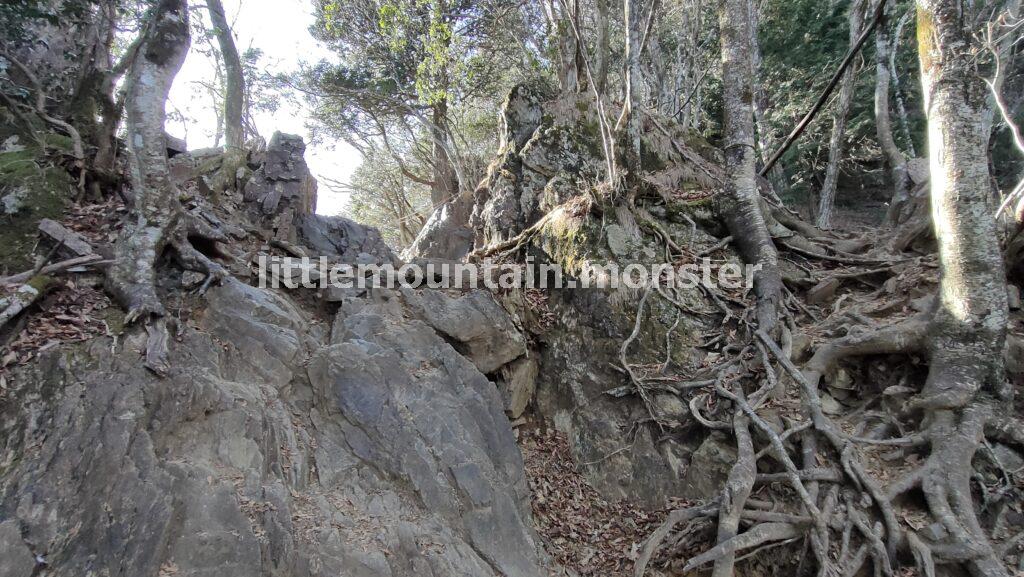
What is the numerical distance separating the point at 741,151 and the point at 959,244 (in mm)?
3054

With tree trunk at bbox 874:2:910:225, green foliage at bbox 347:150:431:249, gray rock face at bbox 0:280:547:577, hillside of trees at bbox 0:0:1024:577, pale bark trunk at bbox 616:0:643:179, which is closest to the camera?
gray rock face at bbox 0:280:547:577

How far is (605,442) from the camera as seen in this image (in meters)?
5.89

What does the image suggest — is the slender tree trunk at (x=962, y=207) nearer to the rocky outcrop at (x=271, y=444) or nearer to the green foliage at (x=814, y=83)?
the rocky outcrop at (x=271, y=444)

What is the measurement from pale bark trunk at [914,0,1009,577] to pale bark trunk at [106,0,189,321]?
7454 millimetres

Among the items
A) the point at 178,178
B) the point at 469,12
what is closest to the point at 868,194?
the point at 469,12

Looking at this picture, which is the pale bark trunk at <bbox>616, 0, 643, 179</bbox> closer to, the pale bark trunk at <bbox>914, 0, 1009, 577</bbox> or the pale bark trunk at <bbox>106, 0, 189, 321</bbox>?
the pale bark trunk at <bbox>914, 0, 1009, 577</bbox>

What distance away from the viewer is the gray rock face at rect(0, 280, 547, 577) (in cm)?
306

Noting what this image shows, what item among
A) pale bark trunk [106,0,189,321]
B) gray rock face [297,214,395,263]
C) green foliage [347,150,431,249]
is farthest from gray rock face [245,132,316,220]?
green foliage [347,150,431,249]

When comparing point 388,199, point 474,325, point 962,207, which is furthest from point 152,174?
point 388,199

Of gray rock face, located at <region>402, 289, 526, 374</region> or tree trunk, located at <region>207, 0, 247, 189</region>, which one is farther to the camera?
tree trunk, located at <region>207, 0, 247, 189</region>

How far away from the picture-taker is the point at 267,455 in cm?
398

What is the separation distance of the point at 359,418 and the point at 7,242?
11.6 feet

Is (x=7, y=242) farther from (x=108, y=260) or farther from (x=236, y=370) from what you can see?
(x=236, y=370)

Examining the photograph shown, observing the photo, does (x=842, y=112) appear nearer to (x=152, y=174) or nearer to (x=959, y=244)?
(x=959, y=244)
